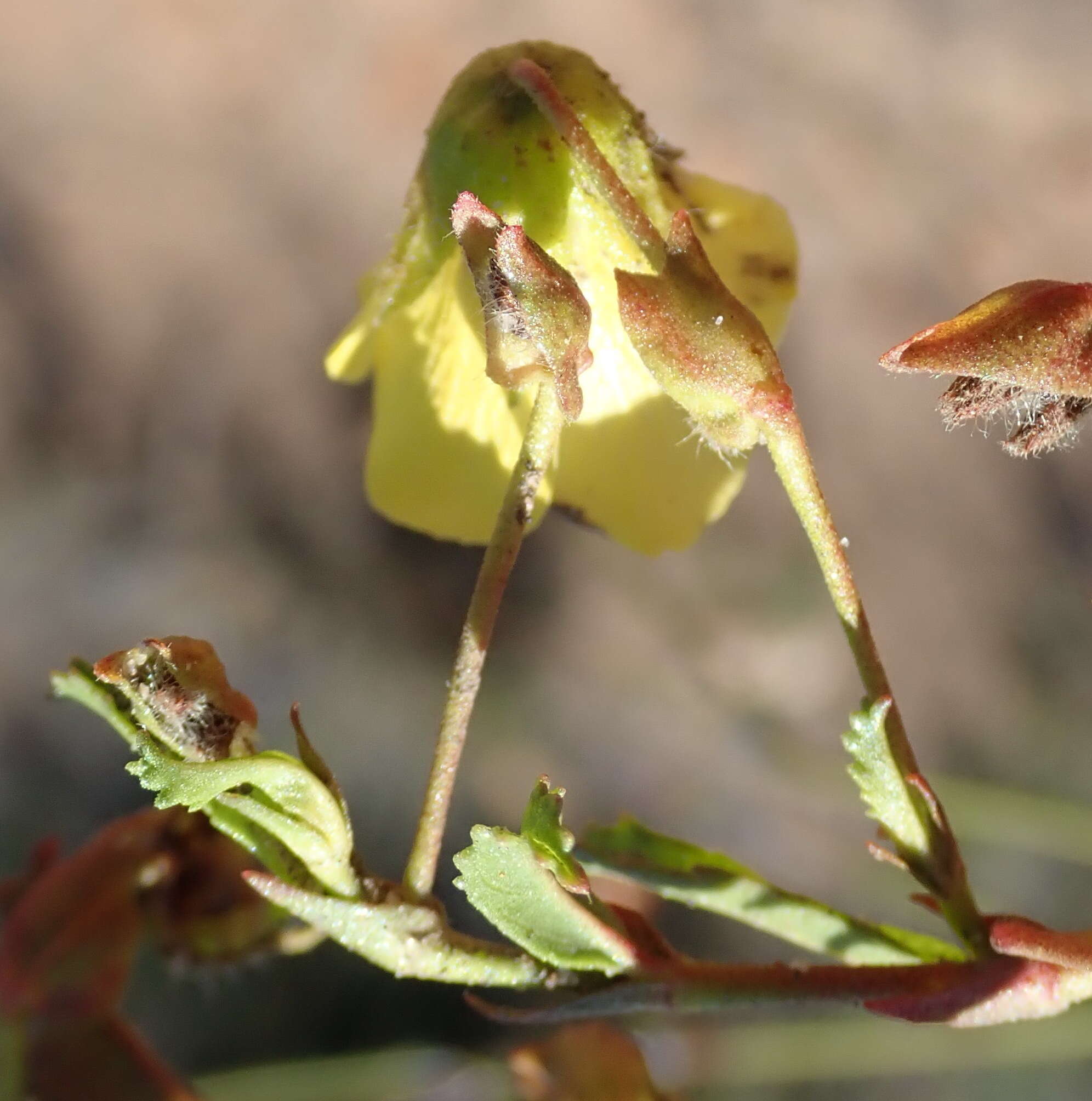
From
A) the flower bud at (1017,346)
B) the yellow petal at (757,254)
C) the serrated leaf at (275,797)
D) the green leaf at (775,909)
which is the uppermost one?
Result: the yellow petal at (757,254)

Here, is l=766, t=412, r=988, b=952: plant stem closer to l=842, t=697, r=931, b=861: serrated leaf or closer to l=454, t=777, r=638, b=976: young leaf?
l=842, t=697, r=931, b=861: serrated leaf

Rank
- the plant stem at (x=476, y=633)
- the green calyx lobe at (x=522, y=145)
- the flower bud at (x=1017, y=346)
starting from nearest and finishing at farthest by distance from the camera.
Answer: the flower bud at (x=1017, y=346)
the plant stem at (x=476, y=633)
the green calyx lobe at (x=522, y=145)

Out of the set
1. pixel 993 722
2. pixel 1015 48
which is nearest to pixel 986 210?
pixel 1015 48

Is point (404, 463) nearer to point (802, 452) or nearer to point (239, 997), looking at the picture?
point (802, 452)

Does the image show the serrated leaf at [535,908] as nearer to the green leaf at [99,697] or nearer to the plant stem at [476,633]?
the plant stem at [476,633]

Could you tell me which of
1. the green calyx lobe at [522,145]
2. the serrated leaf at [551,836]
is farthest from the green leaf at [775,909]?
the green calyx lobe at [522,145]

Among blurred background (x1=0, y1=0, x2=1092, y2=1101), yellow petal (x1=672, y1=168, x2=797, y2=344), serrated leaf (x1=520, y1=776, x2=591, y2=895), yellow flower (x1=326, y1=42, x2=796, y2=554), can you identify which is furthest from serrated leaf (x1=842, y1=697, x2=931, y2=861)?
blurred background (x1=0, y1=0, x2=1092, y2=1101)

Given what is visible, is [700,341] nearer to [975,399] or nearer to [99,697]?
[975,399]
